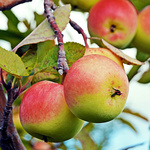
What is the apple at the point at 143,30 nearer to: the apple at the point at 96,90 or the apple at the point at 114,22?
the apple at the point at 114,22

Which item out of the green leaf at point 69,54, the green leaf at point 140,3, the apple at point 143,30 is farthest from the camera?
the green leaf at point 140,3

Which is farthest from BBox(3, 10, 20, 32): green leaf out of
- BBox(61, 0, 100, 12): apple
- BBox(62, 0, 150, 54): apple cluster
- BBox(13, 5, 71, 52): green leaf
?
BBox(13, 5, 71, 52): green leaf

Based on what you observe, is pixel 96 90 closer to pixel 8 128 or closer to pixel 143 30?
pixel 8 128

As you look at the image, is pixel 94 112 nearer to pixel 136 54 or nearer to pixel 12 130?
pixel 12 130

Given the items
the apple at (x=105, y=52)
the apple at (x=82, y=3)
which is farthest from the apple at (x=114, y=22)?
the apple at (x=105, y=52)

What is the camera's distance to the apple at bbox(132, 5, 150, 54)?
1.22 meters

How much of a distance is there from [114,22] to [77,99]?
56cm

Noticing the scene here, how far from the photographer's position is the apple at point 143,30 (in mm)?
1223

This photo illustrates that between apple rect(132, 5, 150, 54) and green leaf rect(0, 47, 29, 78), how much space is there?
62cm

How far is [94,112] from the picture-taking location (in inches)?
25.0

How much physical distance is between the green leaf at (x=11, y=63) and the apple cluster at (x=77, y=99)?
6cm

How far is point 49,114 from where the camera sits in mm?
705

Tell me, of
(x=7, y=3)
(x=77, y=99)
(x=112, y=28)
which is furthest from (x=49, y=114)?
(x=112, y=28)

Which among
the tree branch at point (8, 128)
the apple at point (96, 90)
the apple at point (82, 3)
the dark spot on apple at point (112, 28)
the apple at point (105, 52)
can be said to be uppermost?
the apple at point (96, 90)
